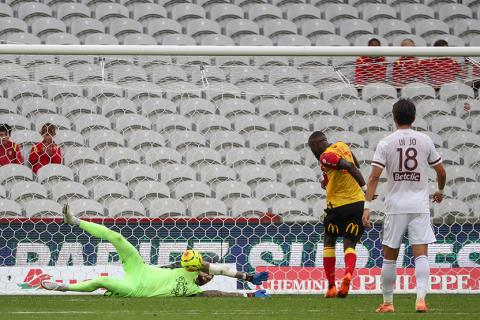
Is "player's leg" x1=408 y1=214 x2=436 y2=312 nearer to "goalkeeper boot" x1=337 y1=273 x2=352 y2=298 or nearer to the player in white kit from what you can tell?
the player in white kit

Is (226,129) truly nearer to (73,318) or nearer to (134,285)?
(134,285)

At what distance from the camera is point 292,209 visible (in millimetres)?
10039

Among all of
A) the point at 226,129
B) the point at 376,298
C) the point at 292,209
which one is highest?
the point at 226,129

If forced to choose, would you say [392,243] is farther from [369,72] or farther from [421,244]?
[369,72]

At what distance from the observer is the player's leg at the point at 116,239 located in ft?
28.5

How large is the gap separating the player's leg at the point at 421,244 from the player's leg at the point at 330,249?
7.78 feet

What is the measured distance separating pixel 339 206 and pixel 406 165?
247cm

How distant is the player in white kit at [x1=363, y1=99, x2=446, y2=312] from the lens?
6.65 m

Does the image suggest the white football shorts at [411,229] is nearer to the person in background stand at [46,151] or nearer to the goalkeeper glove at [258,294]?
the goalkeeper glove at [258,294]

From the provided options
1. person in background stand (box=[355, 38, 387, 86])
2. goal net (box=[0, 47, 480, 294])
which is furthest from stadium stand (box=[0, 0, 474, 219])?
person in background stand (box=[355, 38, 387, 86])

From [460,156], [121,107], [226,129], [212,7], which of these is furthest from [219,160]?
[212,7]

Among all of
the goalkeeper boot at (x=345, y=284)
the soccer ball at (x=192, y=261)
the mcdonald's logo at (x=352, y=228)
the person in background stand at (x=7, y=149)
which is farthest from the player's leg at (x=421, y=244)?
the person in background stand at (x=7, y=149)

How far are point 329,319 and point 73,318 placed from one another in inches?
65.7

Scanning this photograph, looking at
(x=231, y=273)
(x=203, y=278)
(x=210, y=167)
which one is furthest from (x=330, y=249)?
(x=210, y=167)
